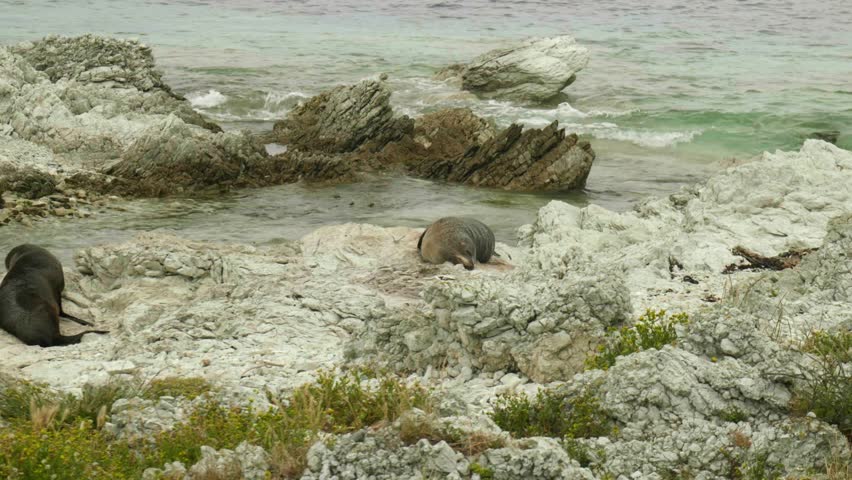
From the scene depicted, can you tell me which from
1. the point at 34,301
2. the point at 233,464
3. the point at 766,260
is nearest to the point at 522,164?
the point at 766,260

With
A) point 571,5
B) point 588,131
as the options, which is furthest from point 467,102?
point 571,5

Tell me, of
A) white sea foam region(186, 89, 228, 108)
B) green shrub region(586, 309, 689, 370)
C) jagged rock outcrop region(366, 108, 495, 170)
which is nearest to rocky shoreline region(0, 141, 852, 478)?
green shrub region(586, 309, 689, 370)

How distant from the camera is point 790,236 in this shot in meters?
12.0

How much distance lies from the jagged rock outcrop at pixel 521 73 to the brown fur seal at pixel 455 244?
690 inches

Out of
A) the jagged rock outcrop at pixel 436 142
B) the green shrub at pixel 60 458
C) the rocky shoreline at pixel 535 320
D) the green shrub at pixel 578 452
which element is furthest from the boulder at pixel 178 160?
the green shrub at pixel 578 452

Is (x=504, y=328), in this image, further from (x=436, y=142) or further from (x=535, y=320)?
(x=436, y=142)

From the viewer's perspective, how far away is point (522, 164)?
20.0 meters

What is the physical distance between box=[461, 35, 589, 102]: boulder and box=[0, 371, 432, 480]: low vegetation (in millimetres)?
23349

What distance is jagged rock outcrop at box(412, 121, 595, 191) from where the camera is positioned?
1972cm

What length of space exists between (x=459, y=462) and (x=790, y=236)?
7.79m

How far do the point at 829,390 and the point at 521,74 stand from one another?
24.7 m

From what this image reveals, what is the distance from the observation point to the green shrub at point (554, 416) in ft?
21.1

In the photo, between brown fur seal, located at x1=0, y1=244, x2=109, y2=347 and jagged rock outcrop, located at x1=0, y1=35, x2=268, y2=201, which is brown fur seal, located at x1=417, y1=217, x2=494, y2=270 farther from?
jagged rock outcrop, located at x1=0, y1=35, x2=268, y2=201

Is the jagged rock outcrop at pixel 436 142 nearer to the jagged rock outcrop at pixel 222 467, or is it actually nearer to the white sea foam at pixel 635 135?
the white sea foam at pixel 635 135
